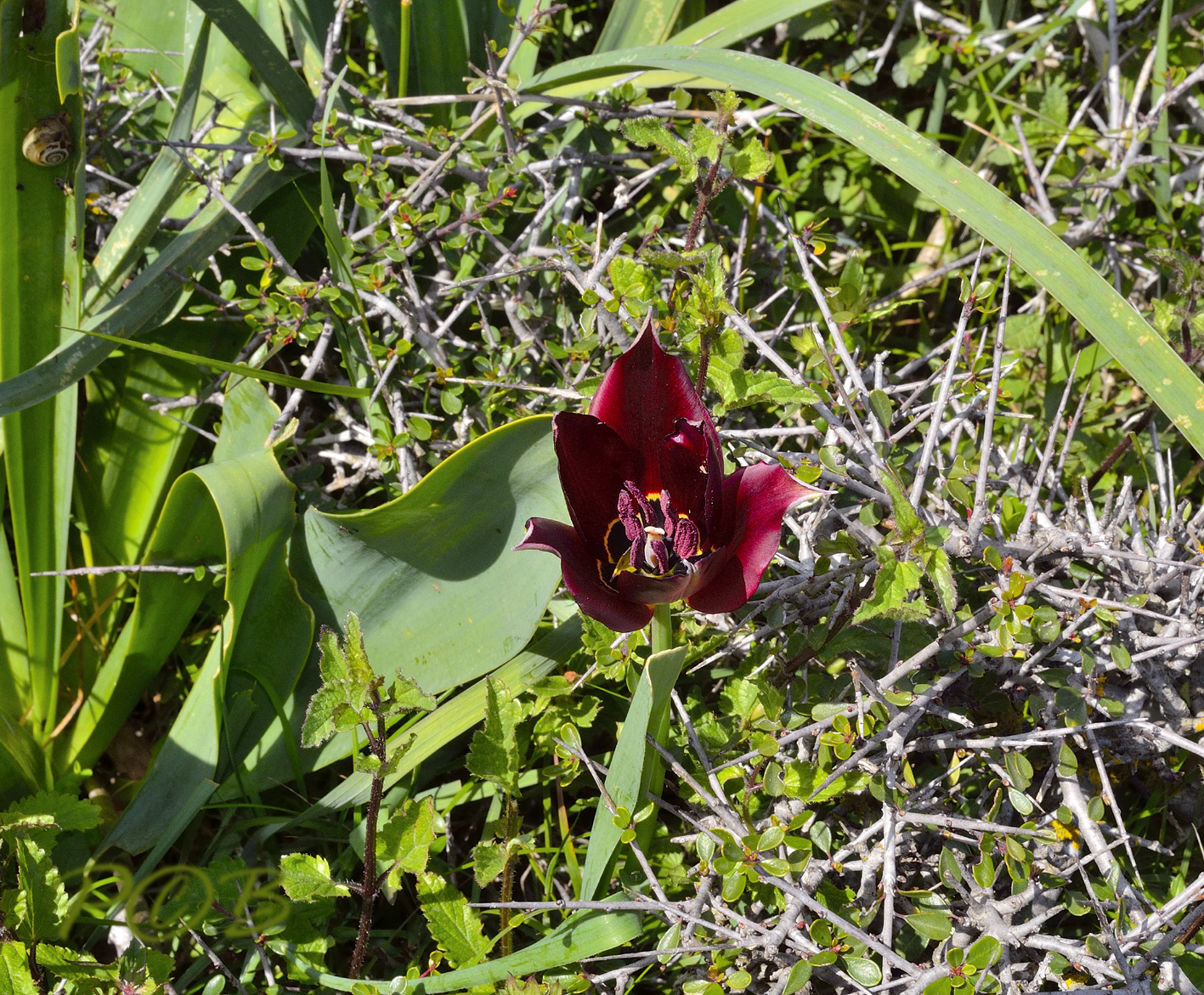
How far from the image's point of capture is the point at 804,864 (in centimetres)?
132

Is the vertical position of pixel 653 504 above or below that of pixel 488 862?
above

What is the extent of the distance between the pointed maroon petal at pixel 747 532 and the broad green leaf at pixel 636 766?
8 cm

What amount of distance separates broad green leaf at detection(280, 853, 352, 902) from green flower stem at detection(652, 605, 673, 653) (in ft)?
1.90

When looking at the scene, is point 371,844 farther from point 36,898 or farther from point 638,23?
point 638,23

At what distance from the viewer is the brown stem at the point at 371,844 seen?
1259 millimetres

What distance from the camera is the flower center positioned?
1150 mm

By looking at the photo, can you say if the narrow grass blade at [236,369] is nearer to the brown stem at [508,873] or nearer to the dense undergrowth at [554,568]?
the dense undergrowth at [554,568]

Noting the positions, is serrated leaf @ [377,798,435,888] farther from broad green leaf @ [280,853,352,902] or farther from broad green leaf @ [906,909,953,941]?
broad green leaf @ [906,909,953,941]

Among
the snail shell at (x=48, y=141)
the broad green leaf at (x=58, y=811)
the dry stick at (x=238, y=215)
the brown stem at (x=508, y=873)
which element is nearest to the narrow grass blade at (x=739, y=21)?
the dry stick at (x=238, y=215)

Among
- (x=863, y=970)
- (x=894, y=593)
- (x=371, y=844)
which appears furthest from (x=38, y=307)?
(x=863, y=970)

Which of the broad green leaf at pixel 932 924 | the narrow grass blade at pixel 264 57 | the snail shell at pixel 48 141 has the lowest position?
the broad green leaf at pixel 932 924

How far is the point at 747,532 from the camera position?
1138 mm

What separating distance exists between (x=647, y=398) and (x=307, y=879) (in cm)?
85

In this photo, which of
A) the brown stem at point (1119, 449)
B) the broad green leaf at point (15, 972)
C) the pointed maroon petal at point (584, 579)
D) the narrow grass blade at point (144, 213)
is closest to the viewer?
the pointed maroon petal at point (584, 579)
